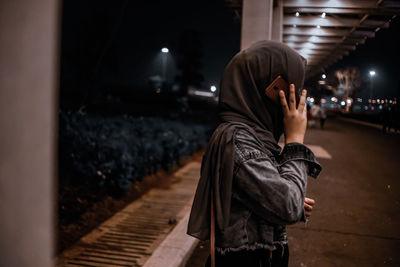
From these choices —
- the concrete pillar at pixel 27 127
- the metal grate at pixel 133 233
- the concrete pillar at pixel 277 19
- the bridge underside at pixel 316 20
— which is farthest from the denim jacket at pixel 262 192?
the concrete pillar at pixel 277 19

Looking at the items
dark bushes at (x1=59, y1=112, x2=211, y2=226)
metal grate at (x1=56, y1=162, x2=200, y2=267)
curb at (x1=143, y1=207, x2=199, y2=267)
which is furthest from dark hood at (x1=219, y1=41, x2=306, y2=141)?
dark bushes at (x1=59, y1=112, x2=211, y2=226)

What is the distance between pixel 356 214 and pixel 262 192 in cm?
250

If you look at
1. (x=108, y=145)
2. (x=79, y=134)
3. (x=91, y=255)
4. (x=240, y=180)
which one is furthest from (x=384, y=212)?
(x=79, y=134)

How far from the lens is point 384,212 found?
9.25 feet

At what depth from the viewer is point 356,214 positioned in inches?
130

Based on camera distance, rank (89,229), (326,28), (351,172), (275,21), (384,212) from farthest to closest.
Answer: (326,28), (275,21), (89,229), (351,172), (384,212)

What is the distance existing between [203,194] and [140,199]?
509 cm

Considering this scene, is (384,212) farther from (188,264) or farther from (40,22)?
(40,22)

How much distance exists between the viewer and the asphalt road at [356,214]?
2.77m

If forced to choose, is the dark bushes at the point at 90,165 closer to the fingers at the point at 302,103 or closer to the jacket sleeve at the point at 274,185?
the jacket sleeve at the point at 274,185

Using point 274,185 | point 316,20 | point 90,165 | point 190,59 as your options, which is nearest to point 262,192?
point 274,185

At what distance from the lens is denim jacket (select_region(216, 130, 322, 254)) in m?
1.30

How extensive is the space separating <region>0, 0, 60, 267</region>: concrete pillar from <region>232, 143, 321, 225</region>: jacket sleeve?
88 centimetres

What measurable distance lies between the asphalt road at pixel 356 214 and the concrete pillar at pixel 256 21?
2.48 m
